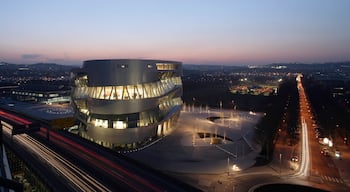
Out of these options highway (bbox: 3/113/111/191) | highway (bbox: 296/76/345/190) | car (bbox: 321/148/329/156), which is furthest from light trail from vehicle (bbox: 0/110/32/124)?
car (bbox: 321/148/329/156)

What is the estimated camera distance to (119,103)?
55812mm

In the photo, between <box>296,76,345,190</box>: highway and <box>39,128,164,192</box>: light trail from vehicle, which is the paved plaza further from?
<box>39,128,164,192</box>: light trail from vehicle

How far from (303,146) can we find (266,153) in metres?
12.0

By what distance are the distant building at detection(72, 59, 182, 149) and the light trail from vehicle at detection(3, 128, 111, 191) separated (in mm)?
15617

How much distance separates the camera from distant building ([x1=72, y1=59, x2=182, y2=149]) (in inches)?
2205

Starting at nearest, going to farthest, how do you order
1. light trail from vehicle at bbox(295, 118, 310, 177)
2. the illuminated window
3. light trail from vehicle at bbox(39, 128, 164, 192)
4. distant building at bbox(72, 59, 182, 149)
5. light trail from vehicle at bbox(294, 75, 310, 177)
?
1. light trail from vehicle at bbox(39, 128, 164, 192)
2. light trail from vehicle at bbox(294, 75, 310, 177)
3. light trail from vehicle at bbox(295, 118, 310, 177)
4. distant building at bbox(72, 59, 182, 149)
5. the illuminated window

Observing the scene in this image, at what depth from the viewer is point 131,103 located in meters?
56.7

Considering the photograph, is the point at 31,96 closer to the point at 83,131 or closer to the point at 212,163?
the point at 83,131

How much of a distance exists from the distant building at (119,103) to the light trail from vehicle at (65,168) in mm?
15617

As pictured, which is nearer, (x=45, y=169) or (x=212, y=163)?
(x=45, y=169)

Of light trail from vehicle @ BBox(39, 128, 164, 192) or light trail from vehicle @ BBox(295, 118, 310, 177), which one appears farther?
light trail from vehicle @ BBox(295, 118, 310, 177)

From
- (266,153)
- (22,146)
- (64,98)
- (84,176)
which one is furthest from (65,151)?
(64,98)

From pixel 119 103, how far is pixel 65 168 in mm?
25572

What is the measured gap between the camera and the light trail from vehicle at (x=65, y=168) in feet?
86.6
